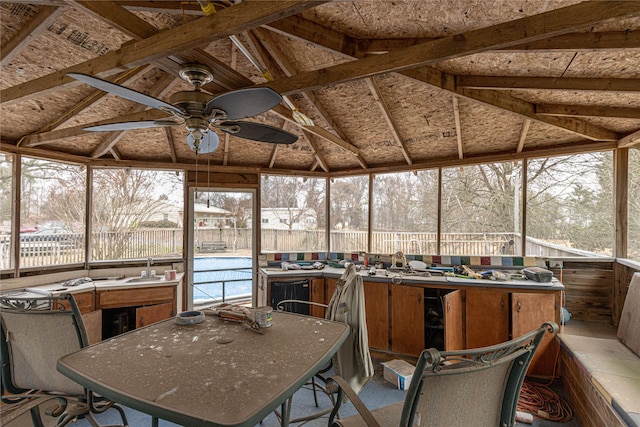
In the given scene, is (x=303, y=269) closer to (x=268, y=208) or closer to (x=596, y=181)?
(x=268, y=208)

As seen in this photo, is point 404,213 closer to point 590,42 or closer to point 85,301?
point 590,42

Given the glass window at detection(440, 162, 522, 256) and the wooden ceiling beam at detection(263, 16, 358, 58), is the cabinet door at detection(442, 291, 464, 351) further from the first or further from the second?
the wooden ceiling beam at detection(263, 16, 358, 58)

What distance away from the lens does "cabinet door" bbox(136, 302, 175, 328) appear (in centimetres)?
379

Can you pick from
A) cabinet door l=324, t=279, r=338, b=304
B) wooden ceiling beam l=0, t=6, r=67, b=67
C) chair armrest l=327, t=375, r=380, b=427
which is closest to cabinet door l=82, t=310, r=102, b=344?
wooden ceiling beam l=0, t=6, r=67, b=67

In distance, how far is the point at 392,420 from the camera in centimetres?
166

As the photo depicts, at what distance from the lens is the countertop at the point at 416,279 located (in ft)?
11.0

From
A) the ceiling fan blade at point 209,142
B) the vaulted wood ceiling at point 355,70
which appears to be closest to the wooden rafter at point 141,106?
the vaulted wood ceiling at point 355,70

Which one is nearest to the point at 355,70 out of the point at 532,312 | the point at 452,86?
the point at 452,86

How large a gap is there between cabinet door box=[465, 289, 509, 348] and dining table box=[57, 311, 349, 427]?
1.98m

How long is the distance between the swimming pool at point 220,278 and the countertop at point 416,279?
88cm

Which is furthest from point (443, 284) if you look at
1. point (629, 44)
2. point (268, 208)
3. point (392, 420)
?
point (268, 208)

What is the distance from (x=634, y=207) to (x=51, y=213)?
24.9 feet

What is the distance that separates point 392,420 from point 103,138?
4.88 m

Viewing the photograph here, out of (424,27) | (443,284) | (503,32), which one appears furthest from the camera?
(443,284)
